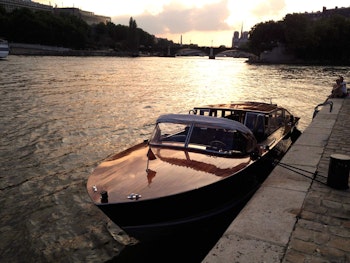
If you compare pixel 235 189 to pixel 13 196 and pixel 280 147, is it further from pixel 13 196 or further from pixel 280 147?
pixel 13 196

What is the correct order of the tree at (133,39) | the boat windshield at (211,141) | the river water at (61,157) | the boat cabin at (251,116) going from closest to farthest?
1. the river water at (61,157)
2. the boat windshield at (211,141)
3. the boat cabin at (251,116)
4. the tree at (133,39)

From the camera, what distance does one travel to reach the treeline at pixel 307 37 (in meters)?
114

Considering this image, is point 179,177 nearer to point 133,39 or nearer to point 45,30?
point 45,30

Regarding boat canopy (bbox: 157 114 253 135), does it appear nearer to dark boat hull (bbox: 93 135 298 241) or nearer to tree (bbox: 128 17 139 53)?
dark boat hull (bbox: 93 135 298 241)

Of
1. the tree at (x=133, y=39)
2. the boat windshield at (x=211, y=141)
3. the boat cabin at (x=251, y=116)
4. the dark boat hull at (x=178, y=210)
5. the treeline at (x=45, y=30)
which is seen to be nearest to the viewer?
the dark boat hull at (x=178, y=210)

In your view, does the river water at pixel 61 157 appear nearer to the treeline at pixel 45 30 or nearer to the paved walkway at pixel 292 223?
the paved walkway at pixel 292 223

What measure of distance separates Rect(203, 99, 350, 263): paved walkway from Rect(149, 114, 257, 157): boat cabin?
1056mm

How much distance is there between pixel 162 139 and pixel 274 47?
402ft

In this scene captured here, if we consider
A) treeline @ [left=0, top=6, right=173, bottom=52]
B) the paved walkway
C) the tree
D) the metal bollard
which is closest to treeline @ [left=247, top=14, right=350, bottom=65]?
treeline @ [left=0, top=6, right=173, bottom=52]

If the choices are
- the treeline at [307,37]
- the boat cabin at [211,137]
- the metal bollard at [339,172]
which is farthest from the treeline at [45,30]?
the metal bollard at [339,172]

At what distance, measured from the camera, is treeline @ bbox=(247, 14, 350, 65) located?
11362 centimetres

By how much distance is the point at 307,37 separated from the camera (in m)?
111

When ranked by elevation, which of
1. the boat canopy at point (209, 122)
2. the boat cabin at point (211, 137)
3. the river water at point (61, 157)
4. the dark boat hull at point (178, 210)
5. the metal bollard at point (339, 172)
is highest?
the boat canopy at point (209, 122)

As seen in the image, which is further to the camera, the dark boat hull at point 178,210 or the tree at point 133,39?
the tree at point 133,39
